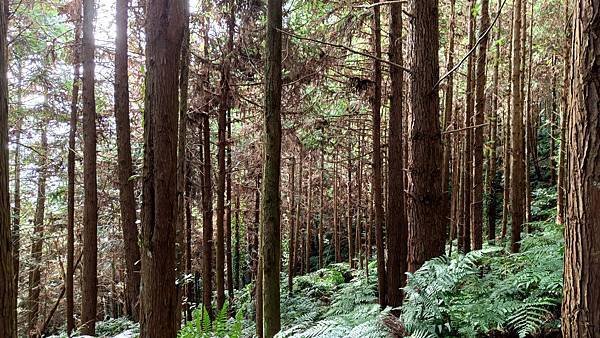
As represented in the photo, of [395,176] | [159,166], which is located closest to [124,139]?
[159,166]

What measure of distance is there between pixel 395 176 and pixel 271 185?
14.2ft

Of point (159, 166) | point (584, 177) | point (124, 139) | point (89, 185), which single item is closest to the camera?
point (584, 177)

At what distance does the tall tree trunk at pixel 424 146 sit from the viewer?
196 inches

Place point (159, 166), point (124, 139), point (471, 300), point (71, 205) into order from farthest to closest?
point (71, 205)
point (124, 139)
point (471, 300)
point (159, 166)

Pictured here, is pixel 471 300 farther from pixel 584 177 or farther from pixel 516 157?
pixel 516 157

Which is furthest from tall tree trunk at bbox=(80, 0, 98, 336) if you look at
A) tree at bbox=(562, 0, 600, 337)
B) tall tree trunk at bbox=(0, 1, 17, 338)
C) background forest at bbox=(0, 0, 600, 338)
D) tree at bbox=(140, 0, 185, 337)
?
tree at bbox=(562, 0, 600, 337)

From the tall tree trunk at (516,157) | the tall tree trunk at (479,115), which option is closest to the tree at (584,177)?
the tall tree trunk at (479,115)

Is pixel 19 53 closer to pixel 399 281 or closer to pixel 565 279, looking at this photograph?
pixel 399 281

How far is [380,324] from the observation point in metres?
3.94

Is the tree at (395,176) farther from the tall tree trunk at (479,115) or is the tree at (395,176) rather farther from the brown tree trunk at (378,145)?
the tall tree trunk at (479,115)

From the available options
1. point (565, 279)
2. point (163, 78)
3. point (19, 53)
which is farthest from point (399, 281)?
point (19, 53)

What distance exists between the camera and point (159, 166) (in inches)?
155

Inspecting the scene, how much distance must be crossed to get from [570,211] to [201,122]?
8751 mm

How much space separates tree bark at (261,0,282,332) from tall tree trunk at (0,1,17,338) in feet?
8.40
